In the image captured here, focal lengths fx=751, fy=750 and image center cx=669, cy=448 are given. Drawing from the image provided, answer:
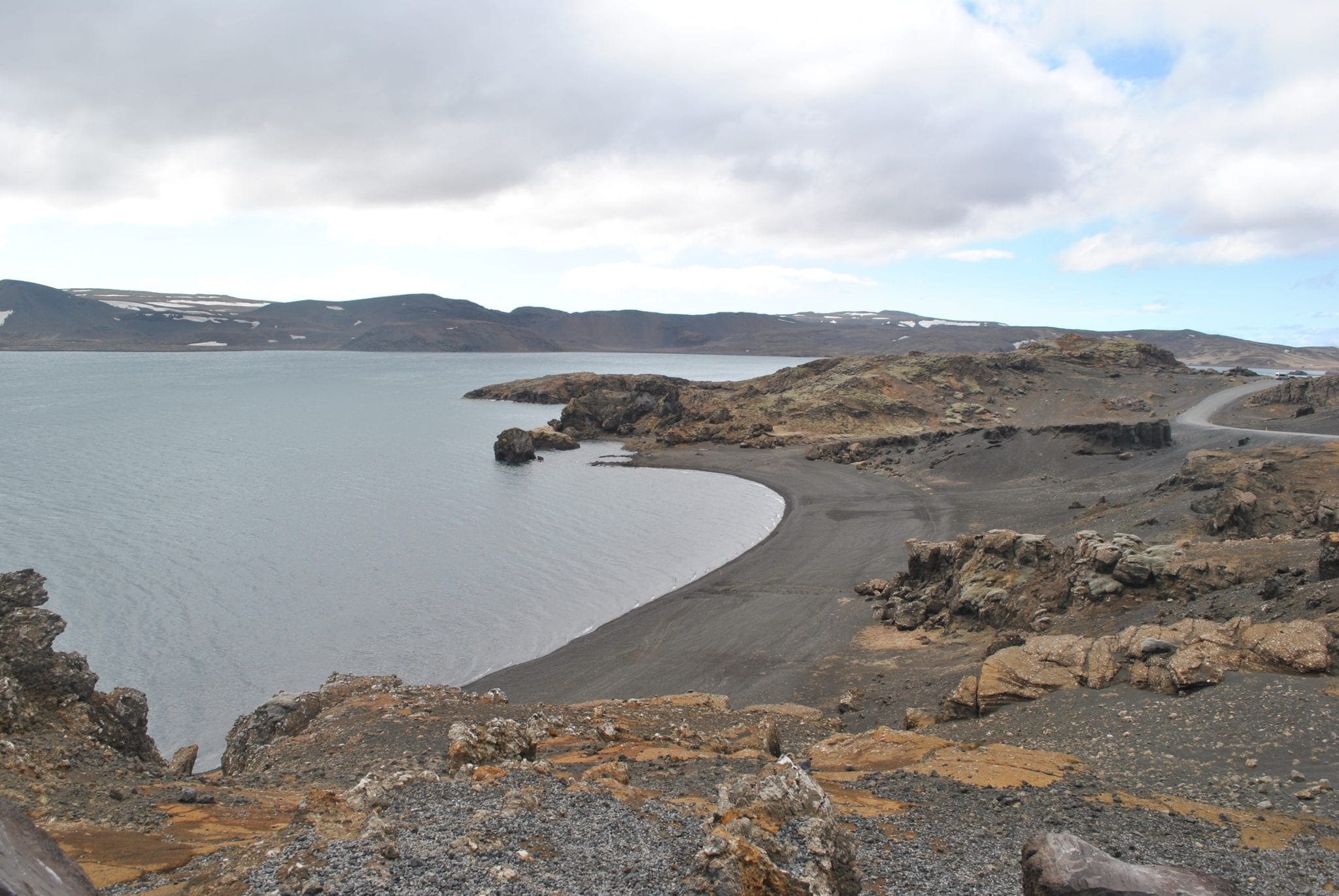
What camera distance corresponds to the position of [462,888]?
597 cm

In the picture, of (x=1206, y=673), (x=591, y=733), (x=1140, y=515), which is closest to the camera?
(x=1206, y=673)

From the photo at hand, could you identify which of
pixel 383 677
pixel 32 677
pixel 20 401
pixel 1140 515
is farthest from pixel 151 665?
pixel 20 401

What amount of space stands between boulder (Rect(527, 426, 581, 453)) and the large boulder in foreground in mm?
56813

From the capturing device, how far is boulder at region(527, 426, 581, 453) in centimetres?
6144

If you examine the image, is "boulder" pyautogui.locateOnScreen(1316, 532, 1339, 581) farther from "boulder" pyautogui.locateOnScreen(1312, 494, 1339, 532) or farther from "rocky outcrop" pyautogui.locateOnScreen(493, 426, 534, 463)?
"rocky outcrop" pyautogui.locateOnScreen(493, 426, 534, 463)

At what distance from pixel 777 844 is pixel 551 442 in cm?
5674

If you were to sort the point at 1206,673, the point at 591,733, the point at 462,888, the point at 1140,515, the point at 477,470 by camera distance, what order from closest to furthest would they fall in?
the point at 462,888 < the point at 1206,673 < the point at 591,733 < the point at 1140,515 < the point at 477,470

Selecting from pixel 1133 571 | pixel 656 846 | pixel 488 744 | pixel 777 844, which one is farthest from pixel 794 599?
pixel 777 844

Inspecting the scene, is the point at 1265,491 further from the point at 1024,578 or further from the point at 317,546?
the point at 317,546

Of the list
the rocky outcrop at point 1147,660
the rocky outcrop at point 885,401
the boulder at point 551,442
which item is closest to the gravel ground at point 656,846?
the rocky outcrop at point 1147,660

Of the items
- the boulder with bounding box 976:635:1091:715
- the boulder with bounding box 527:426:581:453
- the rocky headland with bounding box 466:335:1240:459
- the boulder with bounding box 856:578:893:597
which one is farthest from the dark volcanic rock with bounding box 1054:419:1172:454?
the boulder with bounding box 527:426:581:453

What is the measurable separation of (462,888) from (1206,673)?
1090 centimetres

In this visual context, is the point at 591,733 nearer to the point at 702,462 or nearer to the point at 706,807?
the point at 706,807

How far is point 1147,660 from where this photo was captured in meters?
12.1
